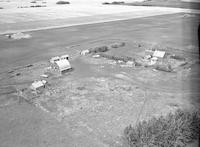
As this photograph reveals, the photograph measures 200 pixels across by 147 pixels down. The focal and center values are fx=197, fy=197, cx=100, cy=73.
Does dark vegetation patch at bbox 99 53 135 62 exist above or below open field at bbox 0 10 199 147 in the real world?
above

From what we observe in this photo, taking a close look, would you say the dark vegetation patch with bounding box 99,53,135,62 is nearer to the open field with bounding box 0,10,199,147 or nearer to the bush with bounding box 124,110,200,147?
the open field with bounding box 0,10,199,147

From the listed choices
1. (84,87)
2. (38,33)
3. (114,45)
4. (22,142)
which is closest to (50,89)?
(84,87)

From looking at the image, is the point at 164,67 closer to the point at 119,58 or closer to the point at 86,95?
the point at 119,58

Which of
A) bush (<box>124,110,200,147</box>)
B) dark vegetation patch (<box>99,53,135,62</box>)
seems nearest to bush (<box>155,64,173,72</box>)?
dark vegetation patch (<box>99,53,135,62</box>)

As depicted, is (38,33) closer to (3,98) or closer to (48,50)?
(48,50)

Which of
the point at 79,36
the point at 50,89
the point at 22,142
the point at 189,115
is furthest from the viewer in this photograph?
the point at 79,36

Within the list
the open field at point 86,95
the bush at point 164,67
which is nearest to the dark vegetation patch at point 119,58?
the open field at point 86,95
